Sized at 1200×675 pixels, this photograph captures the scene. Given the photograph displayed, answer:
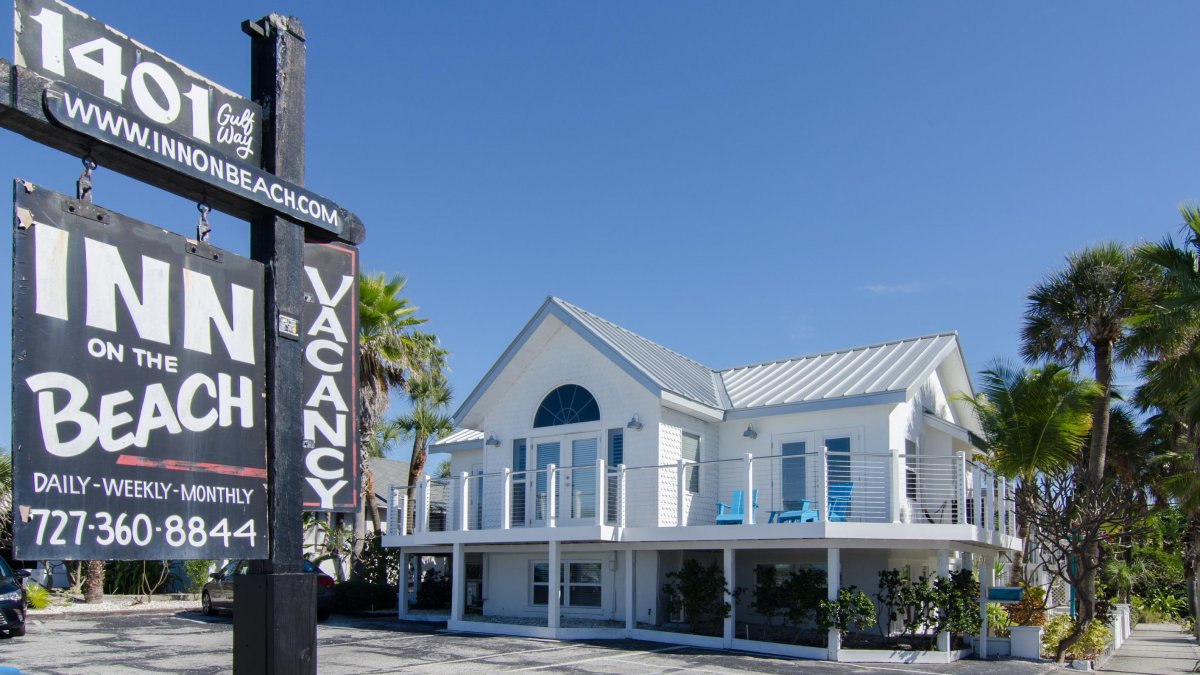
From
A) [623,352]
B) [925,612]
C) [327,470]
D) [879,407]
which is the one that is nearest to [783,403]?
[879,407]

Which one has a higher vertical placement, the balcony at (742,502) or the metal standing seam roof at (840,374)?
the metal standing seam roof at (840,374)

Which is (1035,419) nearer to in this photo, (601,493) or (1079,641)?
(1079,641)

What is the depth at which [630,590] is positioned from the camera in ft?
66.4

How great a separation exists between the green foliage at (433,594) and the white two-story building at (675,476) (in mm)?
2349

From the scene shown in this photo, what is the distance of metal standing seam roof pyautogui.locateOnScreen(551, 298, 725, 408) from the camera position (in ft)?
70.5

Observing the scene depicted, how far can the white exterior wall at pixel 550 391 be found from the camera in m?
21.3

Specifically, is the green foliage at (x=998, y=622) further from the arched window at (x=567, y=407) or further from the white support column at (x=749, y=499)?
the arched window at (x=567, y=407)

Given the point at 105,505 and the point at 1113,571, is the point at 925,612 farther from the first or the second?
the point at 105,505

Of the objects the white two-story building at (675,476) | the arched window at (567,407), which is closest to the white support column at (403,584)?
the white two-story building at (675,476)

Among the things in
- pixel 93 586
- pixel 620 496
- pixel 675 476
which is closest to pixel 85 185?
pixel 620 496

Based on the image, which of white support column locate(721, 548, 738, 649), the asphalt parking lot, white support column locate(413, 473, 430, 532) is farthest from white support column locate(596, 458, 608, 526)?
white support column locate(413, 473, 430, 532)

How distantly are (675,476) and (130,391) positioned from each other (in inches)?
701

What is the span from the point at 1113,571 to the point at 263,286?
26.4 m

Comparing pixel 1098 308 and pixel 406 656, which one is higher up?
pixel 1098 308
